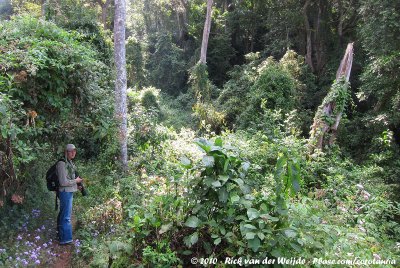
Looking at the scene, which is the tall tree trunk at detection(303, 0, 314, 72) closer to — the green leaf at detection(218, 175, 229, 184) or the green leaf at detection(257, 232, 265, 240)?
the green leaf at detection(218, 175, 229, 184)

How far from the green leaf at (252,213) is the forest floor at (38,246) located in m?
2.74

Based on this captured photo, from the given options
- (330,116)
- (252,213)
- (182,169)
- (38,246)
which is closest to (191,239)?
(252,213)

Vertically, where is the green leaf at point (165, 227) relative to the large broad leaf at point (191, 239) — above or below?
above

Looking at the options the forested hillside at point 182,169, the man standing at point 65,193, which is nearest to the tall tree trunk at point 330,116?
the forested hillside at point 182,169

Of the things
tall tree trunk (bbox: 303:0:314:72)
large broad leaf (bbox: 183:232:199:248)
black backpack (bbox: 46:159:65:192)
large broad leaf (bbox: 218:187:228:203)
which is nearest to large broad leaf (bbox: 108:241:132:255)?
large broad leaf (bbox: 183:232:199:248)

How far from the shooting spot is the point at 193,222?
9.84 feet

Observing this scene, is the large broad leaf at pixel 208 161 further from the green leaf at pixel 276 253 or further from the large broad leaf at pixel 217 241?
the green leaf at pixel 276 253

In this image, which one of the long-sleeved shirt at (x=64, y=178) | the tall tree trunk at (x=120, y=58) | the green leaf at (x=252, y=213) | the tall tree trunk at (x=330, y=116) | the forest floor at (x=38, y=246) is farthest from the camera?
the tall tree trunk at (x=330, y=116)

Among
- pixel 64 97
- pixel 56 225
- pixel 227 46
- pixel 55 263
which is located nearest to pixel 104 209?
pixel 56 225

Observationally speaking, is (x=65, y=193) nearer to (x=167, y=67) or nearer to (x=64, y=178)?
(x=64, y=178)

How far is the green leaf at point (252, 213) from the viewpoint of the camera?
286cm

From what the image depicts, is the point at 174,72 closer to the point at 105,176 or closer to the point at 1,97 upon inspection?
the point at 105,176

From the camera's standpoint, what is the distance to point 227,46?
2448 centimetres

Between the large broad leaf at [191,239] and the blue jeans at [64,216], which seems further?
the blue jeans at [64,216]
